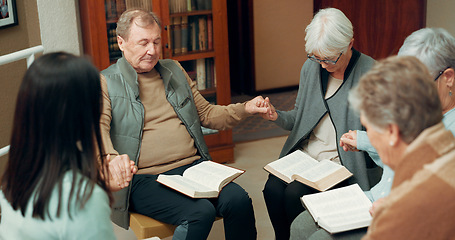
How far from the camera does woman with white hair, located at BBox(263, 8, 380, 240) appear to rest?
2324 mm

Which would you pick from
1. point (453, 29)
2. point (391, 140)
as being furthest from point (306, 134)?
point (453, 29)

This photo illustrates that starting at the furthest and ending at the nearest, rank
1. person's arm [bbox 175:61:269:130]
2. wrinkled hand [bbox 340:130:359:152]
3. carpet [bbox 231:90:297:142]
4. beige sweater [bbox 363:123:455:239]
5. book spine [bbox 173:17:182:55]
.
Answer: carpet [bbox 231:90:297:142] → book spine [bbox 173:17:182:55] → person's arm [bbox 175:61:269:130] → wrinkled hand [bbox 340:130:359:152] → beige sweater [bbox 363:123:455:239]

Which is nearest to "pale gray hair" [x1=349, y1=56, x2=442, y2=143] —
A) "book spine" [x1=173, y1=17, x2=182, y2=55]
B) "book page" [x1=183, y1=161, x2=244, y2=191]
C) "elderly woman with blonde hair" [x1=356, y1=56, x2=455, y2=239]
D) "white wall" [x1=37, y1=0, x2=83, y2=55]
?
"elderly woman with blonde hair" [x1=356, y1=56, x2=455, y2=239]

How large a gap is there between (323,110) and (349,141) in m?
0.30

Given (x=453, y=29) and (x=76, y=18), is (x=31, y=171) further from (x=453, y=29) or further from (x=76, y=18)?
(x=453, y=29)

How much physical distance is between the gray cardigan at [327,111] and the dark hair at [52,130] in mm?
1345

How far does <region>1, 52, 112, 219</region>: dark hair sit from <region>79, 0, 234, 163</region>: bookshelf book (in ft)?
→ 6.87

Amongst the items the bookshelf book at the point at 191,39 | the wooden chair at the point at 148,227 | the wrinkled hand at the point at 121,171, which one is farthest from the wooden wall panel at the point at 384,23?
the wrinkled hand at the point at 121,171

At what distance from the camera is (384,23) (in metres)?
4.21

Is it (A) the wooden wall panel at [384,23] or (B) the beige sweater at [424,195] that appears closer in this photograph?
(B) the beige sweater at [424,195]

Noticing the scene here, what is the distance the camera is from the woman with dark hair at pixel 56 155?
1.27m

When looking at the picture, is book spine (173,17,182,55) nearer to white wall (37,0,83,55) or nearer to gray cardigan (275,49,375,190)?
white wall (37,0,83,55)

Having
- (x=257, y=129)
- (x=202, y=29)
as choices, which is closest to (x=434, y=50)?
(x=202, y=29)

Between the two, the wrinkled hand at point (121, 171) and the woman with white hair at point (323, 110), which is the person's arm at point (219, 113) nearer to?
the woman with white hair at point (323, 110)
